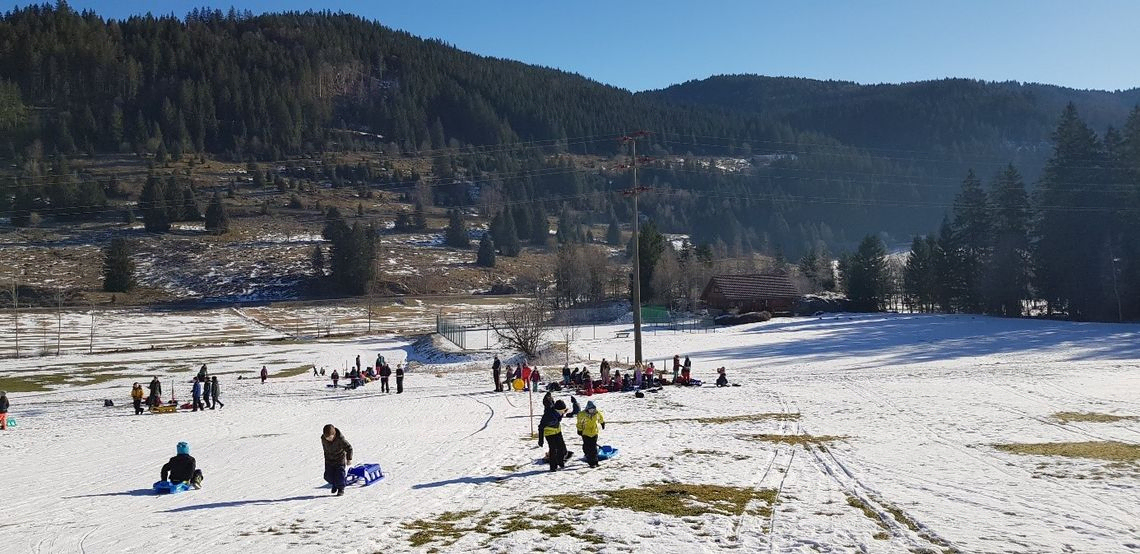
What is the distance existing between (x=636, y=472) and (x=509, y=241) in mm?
130258

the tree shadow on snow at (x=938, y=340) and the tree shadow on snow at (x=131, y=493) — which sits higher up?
the tree shadow on snow at (x=938, y=340)

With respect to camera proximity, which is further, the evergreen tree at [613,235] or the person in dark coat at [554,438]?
the evergreen tree at [613,235]

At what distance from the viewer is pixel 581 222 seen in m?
188

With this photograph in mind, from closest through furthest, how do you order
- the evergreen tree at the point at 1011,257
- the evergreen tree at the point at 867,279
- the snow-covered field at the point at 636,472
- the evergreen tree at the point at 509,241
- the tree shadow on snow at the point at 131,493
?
the snow-covered field at the point at 636,472 < the tree shadow on snow at the point at 131,493 < the evergreen tree at the point at 1011,257 < the evergreen tree at the point at 867,279 < the evergreen tree at the point at 509,241

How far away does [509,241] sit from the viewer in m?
144

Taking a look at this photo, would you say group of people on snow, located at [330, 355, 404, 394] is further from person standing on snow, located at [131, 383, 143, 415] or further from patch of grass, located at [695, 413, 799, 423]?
patch of grass, located at [695, 413, 799, 423]

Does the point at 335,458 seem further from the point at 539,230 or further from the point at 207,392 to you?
the point at 539,230

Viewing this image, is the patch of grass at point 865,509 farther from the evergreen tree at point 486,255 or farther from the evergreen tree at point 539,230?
the evergreen tree at point 539,230

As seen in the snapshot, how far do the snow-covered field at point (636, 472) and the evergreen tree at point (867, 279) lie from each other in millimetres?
40433

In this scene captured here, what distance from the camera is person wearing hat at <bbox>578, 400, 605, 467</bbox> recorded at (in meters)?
15.0

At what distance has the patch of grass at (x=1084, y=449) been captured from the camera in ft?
48.5

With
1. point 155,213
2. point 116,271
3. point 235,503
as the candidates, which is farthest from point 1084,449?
point 155,213

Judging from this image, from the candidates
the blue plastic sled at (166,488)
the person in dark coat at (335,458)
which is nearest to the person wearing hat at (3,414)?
the blue plastic sled at (166,488)

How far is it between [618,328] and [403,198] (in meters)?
120
